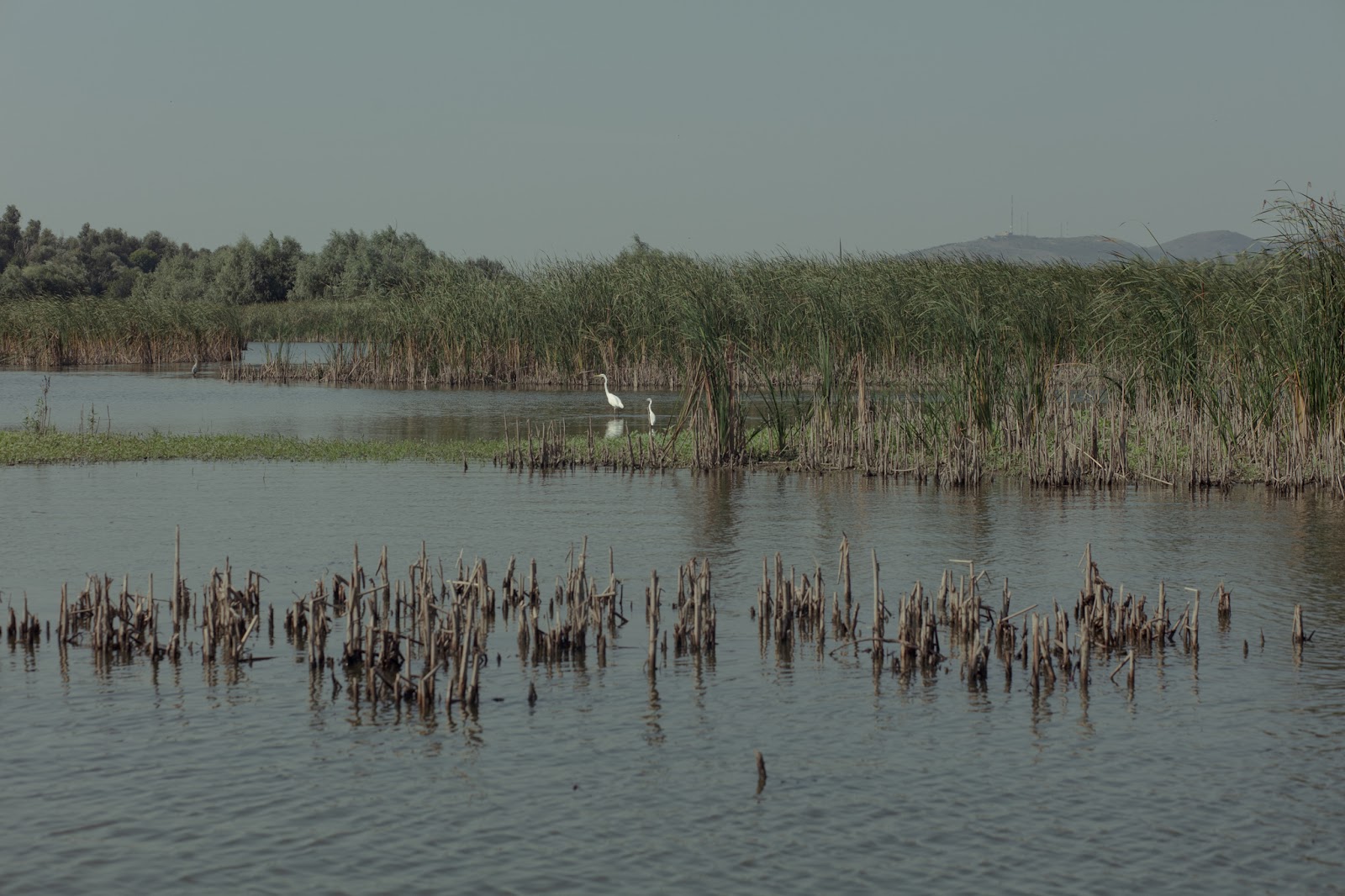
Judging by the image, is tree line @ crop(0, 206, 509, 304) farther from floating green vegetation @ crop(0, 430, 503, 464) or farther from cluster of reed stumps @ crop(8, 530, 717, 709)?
cluster of reed stumps @ crop(8, 530, 717, 709)

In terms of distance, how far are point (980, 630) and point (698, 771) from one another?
11.9 ft

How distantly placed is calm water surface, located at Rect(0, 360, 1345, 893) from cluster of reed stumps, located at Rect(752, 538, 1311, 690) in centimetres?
18

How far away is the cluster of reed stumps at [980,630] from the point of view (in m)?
9.64

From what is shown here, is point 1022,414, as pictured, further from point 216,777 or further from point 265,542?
point 216,777

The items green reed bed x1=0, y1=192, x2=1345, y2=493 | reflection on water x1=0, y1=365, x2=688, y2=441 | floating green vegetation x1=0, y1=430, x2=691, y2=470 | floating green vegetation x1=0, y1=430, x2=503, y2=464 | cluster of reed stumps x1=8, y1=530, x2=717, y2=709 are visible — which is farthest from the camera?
reflection on water x1=0, y1=365, x2=688, y2=441

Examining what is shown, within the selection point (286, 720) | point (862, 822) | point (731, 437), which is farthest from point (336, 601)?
point (731, 437)

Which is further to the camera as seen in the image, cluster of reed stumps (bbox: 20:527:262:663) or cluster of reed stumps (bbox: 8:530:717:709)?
cluster of reed stumps (bbox: 20:527:262:663)

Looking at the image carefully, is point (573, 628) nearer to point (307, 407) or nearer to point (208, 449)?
point (208, 449)

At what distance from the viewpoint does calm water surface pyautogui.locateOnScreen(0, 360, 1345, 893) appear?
657cm

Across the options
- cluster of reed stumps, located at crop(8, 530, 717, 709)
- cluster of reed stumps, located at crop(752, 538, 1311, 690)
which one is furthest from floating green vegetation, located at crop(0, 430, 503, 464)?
cluster of reed stumps, located at crop(752, 538, 1311, 690)

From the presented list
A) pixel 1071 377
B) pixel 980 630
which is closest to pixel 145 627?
pixel 980 630

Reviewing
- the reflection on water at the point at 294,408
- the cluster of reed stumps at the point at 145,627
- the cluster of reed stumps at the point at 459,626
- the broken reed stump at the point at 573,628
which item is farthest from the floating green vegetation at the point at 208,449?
the cluster of reed stumps at the point at 145,627

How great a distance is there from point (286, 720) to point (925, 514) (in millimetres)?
10556

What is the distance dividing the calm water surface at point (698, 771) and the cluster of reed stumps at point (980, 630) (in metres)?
0.18
